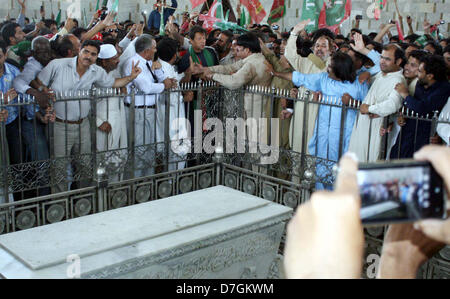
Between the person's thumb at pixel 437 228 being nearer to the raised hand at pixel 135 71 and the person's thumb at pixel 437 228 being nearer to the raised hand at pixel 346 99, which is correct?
the raised hand at pixel 346 99

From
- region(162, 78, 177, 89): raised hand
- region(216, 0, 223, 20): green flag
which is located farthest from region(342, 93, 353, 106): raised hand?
region(216, 0, 223, 20): green flag

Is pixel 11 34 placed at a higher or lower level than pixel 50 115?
higher

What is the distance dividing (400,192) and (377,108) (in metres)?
4.10

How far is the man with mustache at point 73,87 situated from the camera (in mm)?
5277

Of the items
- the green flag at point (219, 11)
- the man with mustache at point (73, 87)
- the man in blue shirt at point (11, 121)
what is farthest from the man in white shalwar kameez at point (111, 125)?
the green flag at point (219, 11)

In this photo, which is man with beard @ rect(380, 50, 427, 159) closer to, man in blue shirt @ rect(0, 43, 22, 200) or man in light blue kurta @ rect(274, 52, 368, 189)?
man in light blue kurta @ rect(274, 52, 368, 189)

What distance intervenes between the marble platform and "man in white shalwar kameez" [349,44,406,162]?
1559mm

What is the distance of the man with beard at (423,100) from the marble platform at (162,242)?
1580 millimetres

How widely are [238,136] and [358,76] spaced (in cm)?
142

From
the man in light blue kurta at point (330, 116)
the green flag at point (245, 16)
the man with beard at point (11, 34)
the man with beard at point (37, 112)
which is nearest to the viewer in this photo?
the man with beard at point (37, 112)

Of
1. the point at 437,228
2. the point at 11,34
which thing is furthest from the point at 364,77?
the point at 437,228

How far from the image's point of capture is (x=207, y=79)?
635 cm

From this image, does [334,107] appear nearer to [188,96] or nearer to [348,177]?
[188,96]

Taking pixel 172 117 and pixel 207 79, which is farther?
pixel 207 79
